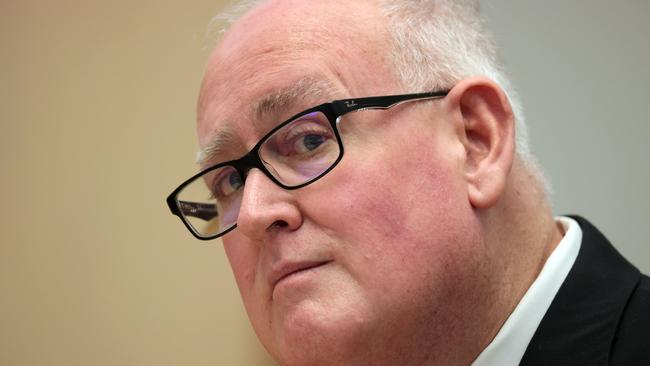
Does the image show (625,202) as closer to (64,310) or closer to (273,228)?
(273,228)

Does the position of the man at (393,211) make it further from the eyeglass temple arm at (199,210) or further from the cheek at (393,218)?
the eyeglass temple arm at (199,210)

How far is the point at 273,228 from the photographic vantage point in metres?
0.90

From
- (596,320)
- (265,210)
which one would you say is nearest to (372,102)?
(265,210)

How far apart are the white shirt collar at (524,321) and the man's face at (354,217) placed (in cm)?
7

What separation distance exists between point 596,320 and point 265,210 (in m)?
0.51

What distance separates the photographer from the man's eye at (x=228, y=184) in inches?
42.8

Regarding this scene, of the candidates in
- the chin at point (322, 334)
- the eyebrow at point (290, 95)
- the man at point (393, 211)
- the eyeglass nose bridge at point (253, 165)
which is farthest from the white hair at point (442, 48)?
the chin at point (322, 334)

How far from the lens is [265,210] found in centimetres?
87

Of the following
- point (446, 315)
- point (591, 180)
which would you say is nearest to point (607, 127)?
point (591, 180)

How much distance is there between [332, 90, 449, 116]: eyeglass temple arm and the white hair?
2 cm

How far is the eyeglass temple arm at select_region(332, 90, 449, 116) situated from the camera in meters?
0.88

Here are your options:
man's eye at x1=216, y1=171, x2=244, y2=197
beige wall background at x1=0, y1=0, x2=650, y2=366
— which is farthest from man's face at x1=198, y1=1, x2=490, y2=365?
beige wall background at x1=0, y1=0, x2=650, y2=366

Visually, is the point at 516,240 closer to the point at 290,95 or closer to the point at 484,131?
the point at 484,131

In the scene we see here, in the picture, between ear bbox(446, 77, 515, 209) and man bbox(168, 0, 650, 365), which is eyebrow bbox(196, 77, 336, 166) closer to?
man bbox(168, 0, 650, 365)
